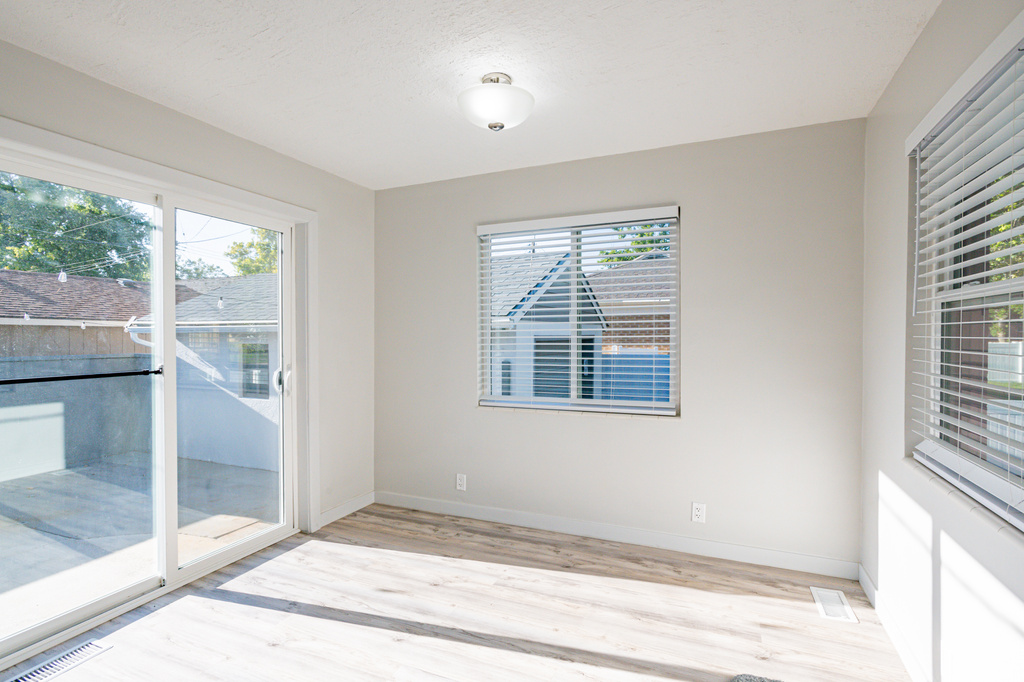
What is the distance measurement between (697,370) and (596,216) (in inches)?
48.7

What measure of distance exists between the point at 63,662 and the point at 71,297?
161 cm

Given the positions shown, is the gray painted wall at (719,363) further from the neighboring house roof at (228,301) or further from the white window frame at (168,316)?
the neighboring house roof at (228,301)

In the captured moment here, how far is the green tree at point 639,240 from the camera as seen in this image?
11.0 ft

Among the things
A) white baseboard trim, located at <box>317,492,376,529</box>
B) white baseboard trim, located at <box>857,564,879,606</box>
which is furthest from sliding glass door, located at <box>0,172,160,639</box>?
white baseboard trim, located at <box>857,564,879,606</box>

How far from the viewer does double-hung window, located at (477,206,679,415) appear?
3.38 m

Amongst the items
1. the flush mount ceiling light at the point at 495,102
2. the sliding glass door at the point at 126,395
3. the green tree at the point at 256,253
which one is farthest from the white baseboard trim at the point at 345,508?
the flush mount ceiling light at the point at 495,102

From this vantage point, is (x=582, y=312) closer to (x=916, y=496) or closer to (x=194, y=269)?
(x=916, y=496)

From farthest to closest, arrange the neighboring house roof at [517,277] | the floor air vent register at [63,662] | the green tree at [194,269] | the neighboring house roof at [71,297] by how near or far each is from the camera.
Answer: the neighboring house roof at [517,277] → the green tree at [194,269] → the neighboring house roof at [71,297] → the floor air vent register at [63,662]

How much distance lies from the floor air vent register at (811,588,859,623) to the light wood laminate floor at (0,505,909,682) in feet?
0.16

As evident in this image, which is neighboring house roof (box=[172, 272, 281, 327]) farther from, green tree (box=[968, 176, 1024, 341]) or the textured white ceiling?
green tree (box=[968, 176, 1024, 341])

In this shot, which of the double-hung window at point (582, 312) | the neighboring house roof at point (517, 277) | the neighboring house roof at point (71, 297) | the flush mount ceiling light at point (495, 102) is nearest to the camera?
the neighboring house roof at point (71, 297)

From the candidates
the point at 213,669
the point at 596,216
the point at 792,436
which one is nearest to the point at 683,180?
the point at 596,216

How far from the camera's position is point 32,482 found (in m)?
2.29

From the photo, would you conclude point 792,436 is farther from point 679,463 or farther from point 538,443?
point 538,443
